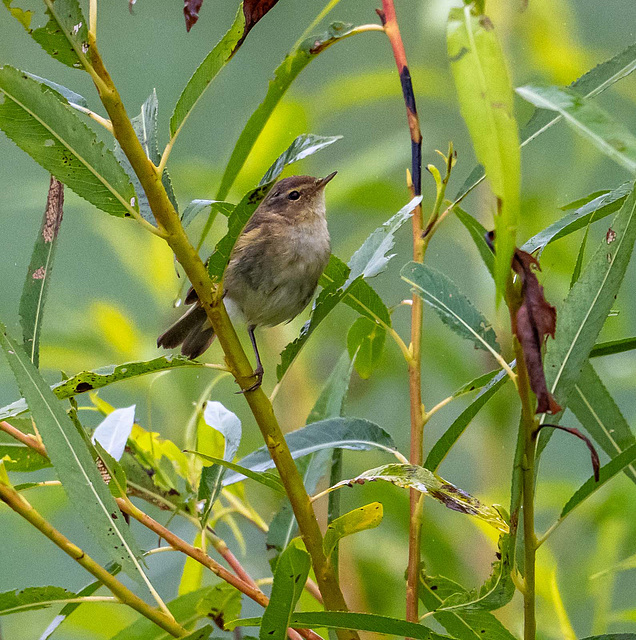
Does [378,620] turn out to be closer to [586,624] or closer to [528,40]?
[528,40]

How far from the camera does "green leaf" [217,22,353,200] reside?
583mm

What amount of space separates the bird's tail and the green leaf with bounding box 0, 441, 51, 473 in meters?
0.77

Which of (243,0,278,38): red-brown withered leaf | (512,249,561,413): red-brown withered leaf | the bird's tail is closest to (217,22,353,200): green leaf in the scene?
(243,0,278,38): red-brown withered leaf

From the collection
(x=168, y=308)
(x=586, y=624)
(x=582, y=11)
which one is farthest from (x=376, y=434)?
(x=582, y=11)

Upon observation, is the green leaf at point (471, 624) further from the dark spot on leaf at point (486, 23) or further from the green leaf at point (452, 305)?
the dark spot on leaf at point (486, 23)

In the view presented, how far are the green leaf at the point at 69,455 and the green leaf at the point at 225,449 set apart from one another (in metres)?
0.13

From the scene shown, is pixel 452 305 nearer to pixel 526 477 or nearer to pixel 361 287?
pixel 361 287

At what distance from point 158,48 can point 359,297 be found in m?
2.40

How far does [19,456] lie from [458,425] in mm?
408

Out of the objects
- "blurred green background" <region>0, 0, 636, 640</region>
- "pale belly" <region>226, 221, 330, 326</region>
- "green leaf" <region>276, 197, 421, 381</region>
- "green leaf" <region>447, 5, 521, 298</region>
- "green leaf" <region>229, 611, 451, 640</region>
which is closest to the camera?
"green leaf" <region>447, 5, 521, 298</region>

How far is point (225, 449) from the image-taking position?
836 millimetres

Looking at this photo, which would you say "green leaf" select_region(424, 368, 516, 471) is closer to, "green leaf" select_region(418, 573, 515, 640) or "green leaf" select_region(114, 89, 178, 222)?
"green leaf" select_region(418, 573, 515, 640)

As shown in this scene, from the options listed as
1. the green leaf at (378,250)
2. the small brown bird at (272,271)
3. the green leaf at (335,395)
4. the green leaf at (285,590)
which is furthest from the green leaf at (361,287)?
the small brown bird at (272,271)

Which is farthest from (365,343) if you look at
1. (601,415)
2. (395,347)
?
(395,347)
